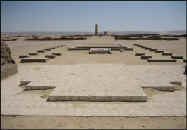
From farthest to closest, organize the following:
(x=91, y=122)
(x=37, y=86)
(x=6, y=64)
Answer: (x=6, y=64) → (x=37, y=86) → (x=91, y=122)

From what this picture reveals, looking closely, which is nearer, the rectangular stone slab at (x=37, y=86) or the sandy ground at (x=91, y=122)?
the sandy ground at (x=91, y=122)

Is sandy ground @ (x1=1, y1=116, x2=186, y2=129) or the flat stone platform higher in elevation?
the flat stone platform

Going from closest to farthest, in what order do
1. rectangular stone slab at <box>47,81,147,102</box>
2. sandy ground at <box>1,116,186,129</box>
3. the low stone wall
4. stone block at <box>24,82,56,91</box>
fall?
sandy ground at <box>1,116,186,129</box> → rectangular stone slab at <box>47,81,147,102</box> → stone block at <box>24,82,56,91</box> → the low stone wall

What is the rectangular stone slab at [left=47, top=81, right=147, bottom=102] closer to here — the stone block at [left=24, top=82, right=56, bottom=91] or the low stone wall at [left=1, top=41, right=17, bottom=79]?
the stone block at [left=24, top=82, right=56, bottom=91]

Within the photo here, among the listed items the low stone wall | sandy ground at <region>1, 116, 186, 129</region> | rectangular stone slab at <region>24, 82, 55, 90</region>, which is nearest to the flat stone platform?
rectangular stone slab at <region>24, 82, 55, 90</region>

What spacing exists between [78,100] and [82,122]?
3.14 ft

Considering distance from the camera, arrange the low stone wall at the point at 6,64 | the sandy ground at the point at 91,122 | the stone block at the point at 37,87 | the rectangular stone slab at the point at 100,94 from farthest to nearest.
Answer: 1. the low stone wall at the point at 6,64
2. the stone block at the point at 37,87
3. the rectangular stone slab at the point at 100,94
4. the sandy ground at the point at 91,122

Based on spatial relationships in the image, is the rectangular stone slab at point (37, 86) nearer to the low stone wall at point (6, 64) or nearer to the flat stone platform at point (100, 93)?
the flat stone platform at point (100, 93)

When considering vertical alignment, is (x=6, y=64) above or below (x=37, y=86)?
above

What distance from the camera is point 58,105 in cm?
407

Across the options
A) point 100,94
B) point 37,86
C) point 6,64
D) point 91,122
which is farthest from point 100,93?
point 6,64

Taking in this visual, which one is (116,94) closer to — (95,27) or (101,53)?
(101,53)

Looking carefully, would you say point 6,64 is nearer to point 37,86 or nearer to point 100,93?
point 37,86

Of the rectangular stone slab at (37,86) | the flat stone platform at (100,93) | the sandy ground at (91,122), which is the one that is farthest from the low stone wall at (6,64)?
the sandy ground at (91,122)
